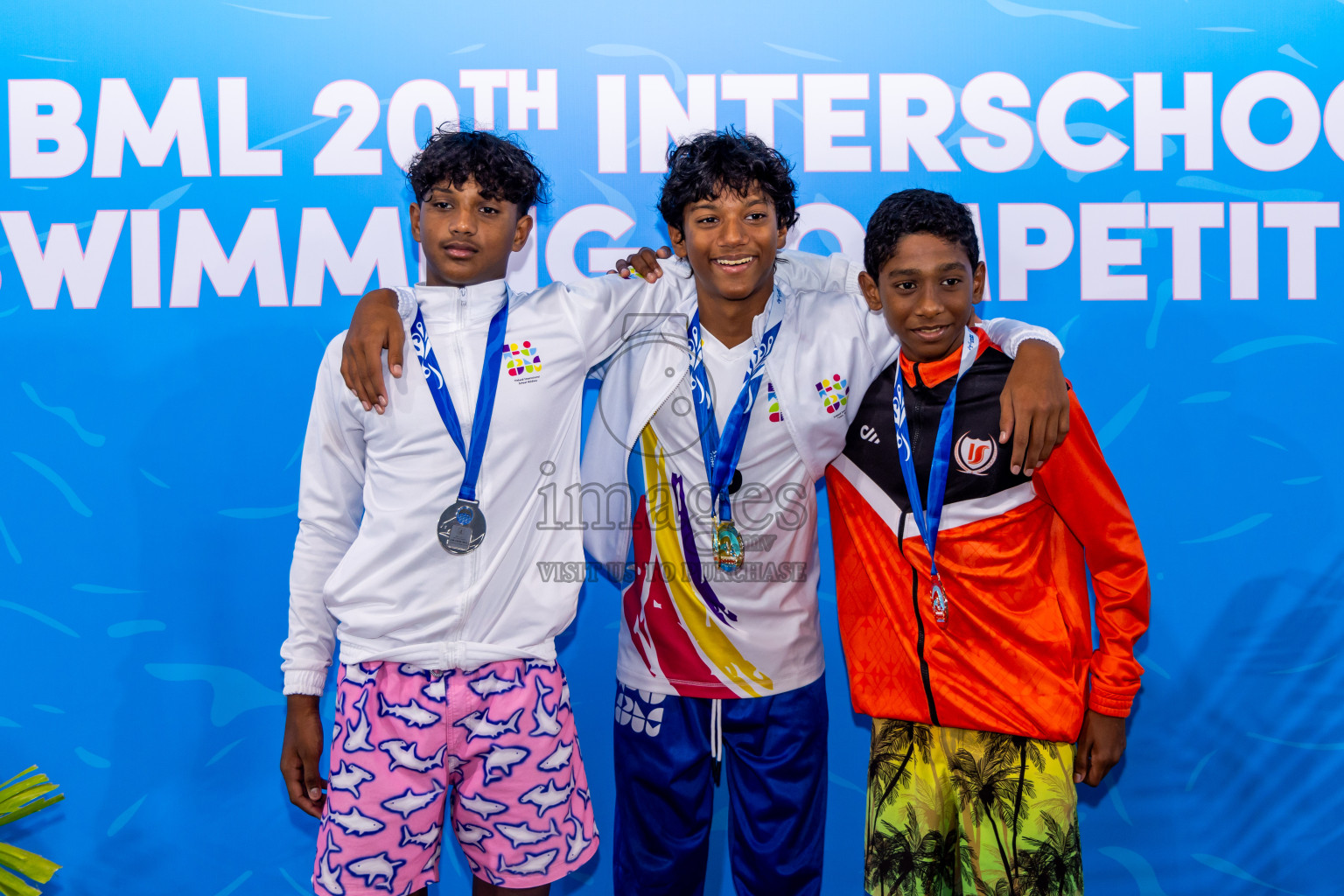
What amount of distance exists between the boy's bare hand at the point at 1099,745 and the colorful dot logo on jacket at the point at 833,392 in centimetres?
77

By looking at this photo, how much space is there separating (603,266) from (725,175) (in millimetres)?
620

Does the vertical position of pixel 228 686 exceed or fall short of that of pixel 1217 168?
it falls short

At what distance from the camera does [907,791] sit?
1.76m

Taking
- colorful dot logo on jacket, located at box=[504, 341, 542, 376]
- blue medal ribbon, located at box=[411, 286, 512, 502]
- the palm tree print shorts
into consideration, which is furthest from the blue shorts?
colorful dot logo on jacket, located at box=[504, 341, 542, 376]

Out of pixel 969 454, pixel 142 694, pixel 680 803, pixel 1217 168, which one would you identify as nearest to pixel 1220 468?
pixel 1217 168

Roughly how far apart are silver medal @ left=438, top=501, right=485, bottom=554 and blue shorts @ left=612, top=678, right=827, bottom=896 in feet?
1.69

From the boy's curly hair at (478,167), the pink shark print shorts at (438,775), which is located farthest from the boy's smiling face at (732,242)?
the pink shark print shorts at (438,775)

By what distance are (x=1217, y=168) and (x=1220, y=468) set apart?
2.56 feet

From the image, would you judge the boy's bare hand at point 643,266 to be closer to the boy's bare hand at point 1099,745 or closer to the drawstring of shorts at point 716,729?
the drawstring of shorts at point 716,729

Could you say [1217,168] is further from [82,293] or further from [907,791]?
[82,293]

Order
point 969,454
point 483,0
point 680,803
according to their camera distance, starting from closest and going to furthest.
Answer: point 969,454 → point 680,803 → point 483,0

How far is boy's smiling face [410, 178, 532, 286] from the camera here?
5.85ft

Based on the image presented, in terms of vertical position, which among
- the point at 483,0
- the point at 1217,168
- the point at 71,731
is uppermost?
the point at 483,0

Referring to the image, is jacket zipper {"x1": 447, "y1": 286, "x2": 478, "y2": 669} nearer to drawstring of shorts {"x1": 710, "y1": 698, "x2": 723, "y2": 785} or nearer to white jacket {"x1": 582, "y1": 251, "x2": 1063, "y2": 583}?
white jacket {"x1": 582, "y1": 251, "x2": 1063, "y2": 583}
